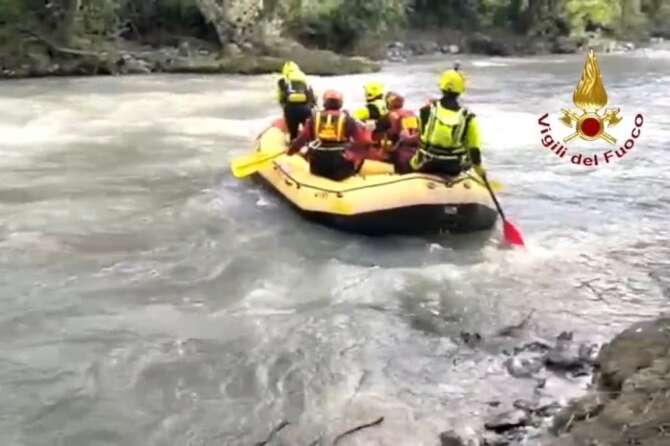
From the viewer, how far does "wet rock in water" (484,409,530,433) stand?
4.62 metres

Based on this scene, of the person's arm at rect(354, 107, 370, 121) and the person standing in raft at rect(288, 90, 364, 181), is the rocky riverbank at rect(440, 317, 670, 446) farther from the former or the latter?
the person's arm at rect(354, 107, 370, 121)

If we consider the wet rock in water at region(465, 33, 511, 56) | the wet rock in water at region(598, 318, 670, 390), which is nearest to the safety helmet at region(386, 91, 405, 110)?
the wet rock in water at region(598, 318, 670, 390)

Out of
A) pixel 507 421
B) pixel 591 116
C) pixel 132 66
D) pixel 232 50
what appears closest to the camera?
pixel 507 421

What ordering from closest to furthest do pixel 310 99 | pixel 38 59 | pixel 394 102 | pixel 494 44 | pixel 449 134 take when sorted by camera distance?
pixel 449 134 → pixel 394 102 → pixel 310 99 → pixel 38 59 → pixel 494 44

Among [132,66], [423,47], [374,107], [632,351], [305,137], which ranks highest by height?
[374,107]

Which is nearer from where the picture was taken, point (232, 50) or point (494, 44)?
point (232, 50)

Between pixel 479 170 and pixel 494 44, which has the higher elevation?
pixel 479 170

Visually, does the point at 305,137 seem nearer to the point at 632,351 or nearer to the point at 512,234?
the point at 512,234

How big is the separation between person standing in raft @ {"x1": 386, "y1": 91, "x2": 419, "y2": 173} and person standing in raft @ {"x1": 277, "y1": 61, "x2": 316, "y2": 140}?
4.05 feet

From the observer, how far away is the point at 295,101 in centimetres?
975

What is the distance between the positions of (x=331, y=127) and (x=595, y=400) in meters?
4.14

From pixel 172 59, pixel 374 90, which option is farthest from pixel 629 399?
pixel 172 59

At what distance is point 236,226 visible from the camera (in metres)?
8.45

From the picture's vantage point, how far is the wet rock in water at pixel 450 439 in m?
4.39
